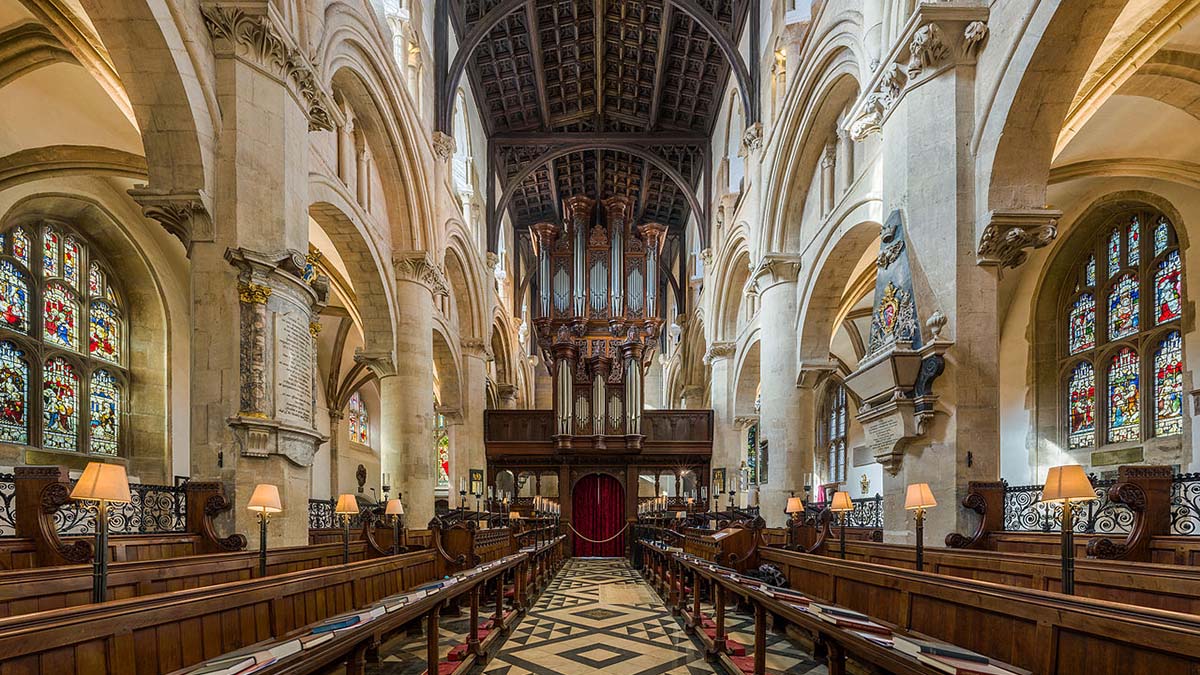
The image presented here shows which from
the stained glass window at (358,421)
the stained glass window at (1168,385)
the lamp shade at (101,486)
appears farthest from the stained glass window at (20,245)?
the stained glass window at (1168,385)

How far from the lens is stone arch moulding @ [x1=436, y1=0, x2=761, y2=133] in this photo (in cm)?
1537

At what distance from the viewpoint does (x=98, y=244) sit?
13.0m

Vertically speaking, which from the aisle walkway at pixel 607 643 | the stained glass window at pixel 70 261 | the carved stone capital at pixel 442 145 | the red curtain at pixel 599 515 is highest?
the carved stone capital at pixel 442 145

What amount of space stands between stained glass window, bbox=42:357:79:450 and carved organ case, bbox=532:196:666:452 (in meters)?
10.7

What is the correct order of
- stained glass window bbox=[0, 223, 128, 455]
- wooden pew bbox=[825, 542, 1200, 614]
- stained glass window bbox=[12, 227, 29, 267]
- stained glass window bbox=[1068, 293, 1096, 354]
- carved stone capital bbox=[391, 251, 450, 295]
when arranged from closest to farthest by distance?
wooden pew bbox=[825, 542, 1200, 614], stained glass window bbox=[0, 223, 128, 455], stained glass window bbox=[12, 227, 29, 267], stained glass window bbox=[1068, 293, 1096, 354], carved stone capital bbox=[391, 251, 450, 295]

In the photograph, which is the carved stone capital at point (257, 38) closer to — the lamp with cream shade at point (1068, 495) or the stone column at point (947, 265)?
the stone column at point (947, 265)

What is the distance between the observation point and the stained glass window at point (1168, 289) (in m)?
10.6

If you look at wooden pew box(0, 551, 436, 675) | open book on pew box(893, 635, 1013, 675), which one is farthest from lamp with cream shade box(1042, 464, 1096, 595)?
wooden pew box(0, 551, 436, 675)

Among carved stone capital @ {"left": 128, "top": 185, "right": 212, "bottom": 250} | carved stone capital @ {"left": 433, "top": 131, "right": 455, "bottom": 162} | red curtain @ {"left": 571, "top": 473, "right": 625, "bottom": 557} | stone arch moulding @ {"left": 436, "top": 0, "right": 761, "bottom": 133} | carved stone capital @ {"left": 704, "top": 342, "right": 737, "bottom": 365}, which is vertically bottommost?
red curtain @ {"left": 571, "top": 473, "right": 625, "bottom": 557}

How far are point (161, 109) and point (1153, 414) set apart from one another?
43.2 ft

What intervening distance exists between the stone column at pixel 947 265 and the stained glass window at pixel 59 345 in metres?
12.2

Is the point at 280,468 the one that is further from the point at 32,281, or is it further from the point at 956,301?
the point at 32,281

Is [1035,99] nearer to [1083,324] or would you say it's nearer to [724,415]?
[1083,324]

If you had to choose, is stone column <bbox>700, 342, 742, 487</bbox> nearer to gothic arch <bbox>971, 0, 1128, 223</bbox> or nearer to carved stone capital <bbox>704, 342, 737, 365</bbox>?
carved stone capital <bbox>704, 342, 737, 365</bbox>
